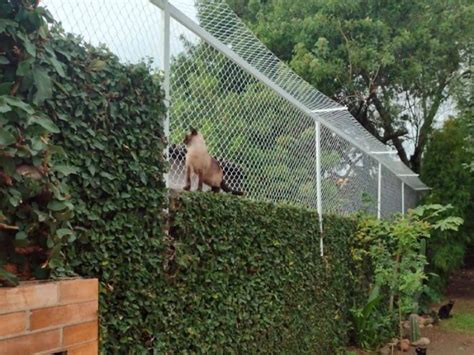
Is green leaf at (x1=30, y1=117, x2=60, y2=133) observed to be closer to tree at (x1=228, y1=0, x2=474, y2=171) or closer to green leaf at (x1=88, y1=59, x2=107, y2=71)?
green leaf at (x1=88, y1=59, x2=107, y2=71)

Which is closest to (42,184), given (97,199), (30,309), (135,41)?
(30,309)

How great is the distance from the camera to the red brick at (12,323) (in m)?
1.22

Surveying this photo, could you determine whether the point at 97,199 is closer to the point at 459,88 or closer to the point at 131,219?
the point at 131,219

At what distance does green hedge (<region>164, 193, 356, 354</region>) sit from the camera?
108 inches

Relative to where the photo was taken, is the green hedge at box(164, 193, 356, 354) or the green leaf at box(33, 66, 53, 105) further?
the green hedge at box(164, 193, 356, 354)

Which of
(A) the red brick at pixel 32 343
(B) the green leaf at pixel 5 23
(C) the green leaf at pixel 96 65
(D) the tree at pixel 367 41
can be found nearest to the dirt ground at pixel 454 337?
(D) the tree at pixel 367 41

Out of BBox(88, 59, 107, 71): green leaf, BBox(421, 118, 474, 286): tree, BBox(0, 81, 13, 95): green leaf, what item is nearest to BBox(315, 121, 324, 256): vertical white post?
BBox(88, 59, 107, 71): green leaf

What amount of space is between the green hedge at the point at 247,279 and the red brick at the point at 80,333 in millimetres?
983

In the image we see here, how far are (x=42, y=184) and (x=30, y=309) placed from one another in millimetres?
335

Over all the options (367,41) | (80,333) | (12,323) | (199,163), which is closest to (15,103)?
(12,323)

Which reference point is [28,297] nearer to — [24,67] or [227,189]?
[24,67]

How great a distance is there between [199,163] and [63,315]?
1.73 m

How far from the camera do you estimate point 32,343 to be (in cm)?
130

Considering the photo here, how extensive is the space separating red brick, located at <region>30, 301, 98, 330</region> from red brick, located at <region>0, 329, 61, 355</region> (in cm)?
2
